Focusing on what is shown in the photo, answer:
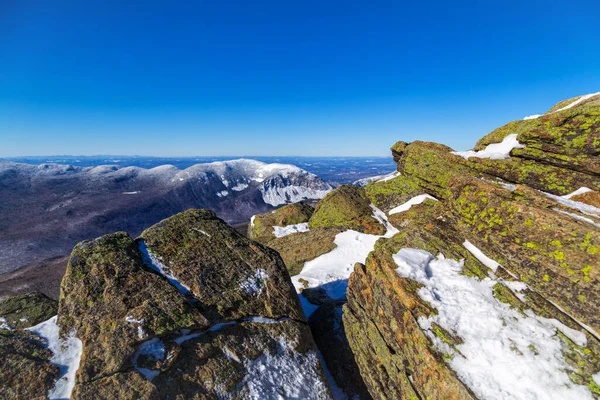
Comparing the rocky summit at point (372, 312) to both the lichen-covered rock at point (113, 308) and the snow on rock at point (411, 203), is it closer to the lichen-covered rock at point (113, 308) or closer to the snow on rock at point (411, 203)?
the lichen-covered rock at point (113, 308)

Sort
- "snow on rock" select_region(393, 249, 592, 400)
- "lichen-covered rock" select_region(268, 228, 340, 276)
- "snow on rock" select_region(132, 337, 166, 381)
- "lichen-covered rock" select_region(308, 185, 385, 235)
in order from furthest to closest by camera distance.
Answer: "lichen-covered rock" select_region(308, 185, 385, 235), "lichen-covered rock" select_region(268, 228, 340, 276), "snow on rock" select_region(132, 337, 166, 381), "snow on rock" select_region(393, 249, 592, 400)

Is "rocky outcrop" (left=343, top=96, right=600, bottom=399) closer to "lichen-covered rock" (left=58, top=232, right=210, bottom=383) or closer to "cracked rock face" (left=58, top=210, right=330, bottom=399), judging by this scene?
"cracked rock face" (left=58, top=210, right=330, bottom=399)

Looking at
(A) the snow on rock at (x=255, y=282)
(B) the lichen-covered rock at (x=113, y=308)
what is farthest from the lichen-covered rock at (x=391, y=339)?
(B) the lichen-covered rock at (x=113, y=308)

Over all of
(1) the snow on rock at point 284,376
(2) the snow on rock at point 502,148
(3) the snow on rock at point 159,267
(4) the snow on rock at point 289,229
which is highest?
(2) the snow on rock at point 502,148

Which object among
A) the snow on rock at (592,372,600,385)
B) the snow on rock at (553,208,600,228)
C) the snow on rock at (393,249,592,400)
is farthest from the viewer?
the snow on rock at (553,208,600,228)

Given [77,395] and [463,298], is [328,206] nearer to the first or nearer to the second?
[463,298]

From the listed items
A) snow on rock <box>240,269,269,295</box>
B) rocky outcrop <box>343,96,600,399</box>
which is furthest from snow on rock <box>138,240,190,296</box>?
rocky outcrop <box>343,96,600,399</box>

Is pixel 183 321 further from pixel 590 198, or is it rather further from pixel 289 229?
pixel 289 229
